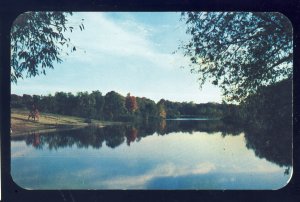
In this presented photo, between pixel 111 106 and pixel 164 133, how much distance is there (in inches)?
12.3

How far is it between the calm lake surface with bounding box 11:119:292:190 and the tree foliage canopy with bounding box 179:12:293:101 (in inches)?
10.4

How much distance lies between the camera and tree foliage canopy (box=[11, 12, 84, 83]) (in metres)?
1.76

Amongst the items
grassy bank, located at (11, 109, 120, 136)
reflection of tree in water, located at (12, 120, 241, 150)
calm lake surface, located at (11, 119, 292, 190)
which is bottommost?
calm lake surface, located at (11, 119, 292, 190)

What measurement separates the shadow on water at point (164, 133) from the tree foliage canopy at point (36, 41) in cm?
36

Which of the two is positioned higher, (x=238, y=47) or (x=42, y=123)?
(x=238, y=47)

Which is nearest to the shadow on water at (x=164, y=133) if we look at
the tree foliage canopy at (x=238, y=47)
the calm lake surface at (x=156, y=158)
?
the calm lake surface at (x=156, y=158)

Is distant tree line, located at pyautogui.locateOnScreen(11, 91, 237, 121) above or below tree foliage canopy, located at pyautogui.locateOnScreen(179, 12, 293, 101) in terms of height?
below

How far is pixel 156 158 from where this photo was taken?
68.9 inches

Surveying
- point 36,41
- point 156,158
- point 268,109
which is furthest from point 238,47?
point 36,41

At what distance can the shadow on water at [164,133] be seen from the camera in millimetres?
1754

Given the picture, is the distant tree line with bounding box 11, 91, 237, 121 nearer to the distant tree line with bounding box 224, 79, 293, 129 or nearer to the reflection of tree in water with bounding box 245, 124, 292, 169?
the distant tree line with bounding box 224, 79, 293, 129

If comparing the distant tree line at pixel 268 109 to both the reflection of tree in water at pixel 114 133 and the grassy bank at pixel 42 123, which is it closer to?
the reflection of tree in water at pixel 114 133

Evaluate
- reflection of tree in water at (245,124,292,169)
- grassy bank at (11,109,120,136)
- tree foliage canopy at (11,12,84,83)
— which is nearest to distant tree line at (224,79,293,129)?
reflection of tree in water at (245,124,292,169)

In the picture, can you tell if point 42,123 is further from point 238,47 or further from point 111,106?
point 238,47
